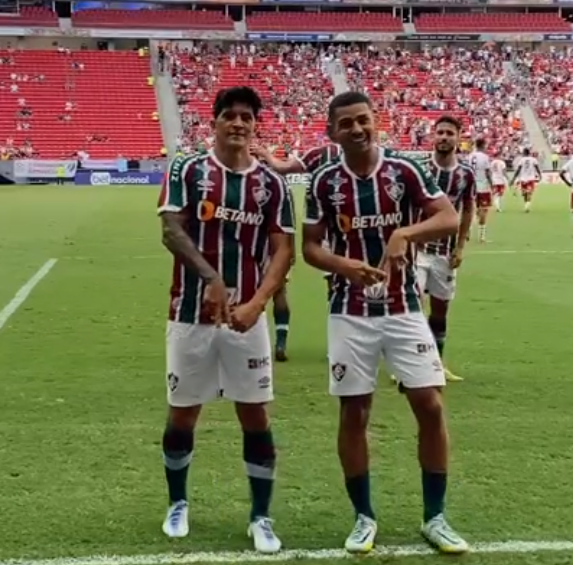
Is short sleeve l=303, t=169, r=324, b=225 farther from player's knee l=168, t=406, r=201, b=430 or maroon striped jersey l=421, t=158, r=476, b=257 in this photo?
maroon striped jersey l=421, t=158, r=476, b=257

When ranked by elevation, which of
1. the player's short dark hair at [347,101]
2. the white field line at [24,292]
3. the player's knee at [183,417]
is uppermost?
the player's short dark hair at [347,101]

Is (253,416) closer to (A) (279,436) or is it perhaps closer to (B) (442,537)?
(B) (442,537)

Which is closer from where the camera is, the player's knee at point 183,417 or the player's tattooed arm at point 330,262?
the player's tattooed arm at point 330,262

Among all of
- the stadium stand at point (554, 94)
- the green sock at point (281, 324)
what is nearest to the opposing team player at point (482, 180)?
the green sock at point (281, 324)

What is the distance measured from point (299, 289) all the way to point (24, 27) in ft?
195

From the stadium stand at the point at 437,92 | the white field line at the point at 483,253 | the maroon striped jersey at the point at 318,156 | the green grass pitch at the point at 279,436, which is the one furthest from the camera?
the stadium stand at the point at 437,92

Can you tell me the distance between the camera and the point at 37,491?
18.6 feet

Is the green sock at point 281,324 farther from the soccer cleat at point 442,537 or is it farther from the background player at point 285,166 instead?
the soccer cleat at point 442,537

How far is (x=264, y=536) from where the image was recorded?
486 cm

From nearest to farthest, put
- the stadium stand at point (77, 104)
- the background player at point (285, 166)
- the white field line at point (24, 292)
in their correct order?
the background player at point (285, 166)
the white field line at point (24, 292)
the stadium stand at point (77, 104)

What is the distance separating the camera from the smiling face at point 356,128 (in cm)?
469

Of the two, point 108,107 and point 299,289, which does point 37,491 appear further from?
point 108,107

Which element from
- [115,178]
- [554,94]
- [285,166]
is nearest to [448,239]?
[285,166]

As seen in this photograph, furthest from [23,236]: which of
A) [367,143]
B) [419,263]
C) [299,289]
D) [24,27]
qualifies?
[24,27]
